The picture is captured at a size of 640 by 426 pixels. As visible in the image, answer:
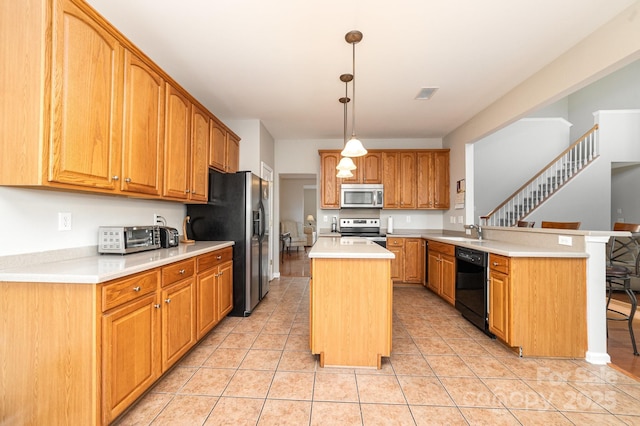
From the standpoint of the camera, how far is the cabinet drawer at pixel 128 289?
4.67 feet

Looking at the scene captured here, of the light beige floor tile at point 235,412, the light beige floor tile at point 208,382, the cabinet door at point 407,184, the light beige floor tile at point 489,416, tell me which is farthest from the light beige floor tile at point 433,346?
the cabinet door at point 407,184

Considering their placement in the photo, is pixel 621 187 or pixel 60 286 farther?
pixel 621 187

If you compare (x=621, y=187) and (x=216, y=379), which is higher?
(x=621, y=187)

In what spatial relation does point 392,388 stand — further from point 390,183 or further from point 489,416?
point 390,183

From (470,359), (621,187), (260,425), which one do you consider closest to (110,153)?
(260,425)

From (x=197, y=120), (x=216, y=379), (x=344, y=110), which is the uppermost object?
(x=344, y=110)

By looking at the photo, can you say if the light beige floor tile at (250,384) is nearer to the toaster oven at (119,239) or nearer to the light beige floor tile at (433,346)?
the toaster oven at (119,239)

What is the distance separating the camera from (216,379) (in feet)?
6.60

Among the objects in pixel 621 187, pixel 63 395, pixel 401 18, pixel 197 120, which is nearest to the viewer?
pixel 63 395

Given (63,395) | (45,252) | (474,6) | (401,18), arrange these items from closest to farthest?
(63,395) → (45,252) → (474,6) → (401,18)

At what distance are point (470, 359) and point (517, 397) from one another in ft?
1.62

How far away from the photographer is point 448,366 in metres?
2.20

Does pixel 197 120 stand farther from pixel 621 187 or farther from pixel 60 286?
pixel 621 187

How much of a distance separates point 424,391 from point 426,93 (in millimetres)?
3090
